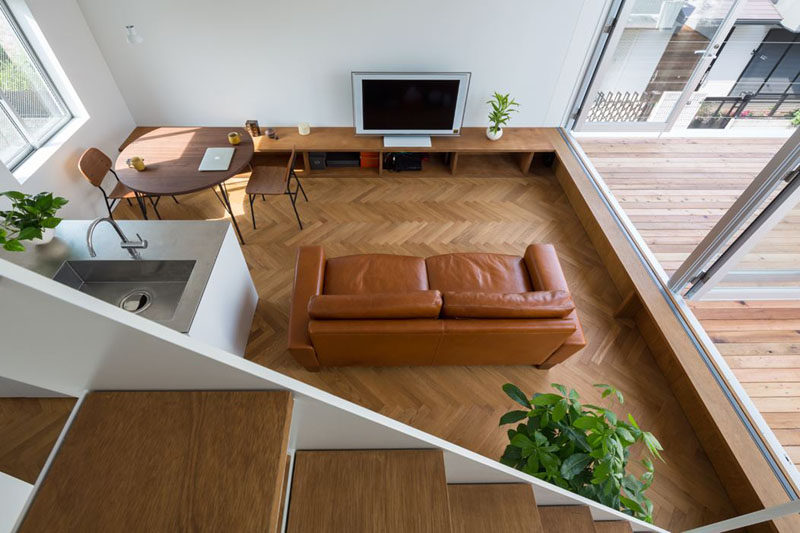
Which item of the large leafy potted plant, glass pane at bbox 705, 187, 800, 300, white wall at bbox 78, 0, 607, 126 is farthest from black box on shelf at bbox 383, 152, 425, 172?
the large leafy potted plant

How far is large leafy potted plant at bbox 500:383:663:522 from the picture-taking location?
58.8 inches

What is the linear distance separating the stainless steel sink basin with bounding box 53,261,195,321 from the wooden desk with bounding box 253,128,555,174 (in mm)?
2193

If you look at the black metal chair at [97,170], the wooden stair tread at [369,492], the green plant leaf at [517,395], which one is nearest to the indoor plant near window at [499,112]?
the green plant leaf at [517,395]

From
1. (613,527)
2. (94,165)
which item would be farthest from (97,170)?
→ (613,527)

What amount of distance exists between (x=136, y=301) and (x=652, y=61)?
5.11 meters

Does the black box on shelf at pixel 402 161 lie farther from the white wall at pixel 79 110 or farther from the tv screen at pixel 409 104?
the white wall at pixel 79 110

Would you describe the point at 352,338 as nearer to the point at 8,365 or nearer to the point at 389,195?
the point at 8,365

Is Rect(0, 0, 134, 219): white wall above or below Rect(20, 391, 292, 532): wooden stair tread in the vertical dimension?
below

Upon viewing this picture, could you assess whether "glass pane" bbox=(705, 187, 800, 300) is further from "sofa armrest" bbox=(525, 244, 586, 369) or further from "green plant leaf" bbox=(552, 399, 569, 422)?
"green plant leaf" bbox=(552, 399, 569, 422)

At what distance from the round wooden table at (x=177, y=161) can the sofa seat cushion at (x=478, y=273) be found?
79.8 inches

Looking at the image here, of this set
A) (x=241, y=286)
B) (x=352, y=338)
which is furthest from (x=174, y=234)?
(x=352, y=338)

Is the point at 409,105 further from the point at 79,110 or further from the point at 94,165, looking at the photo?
the point at 79,110

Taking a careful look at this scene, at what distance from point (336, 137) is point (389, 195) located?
35.9 inches

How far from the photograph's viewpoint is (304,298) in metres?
2.71
